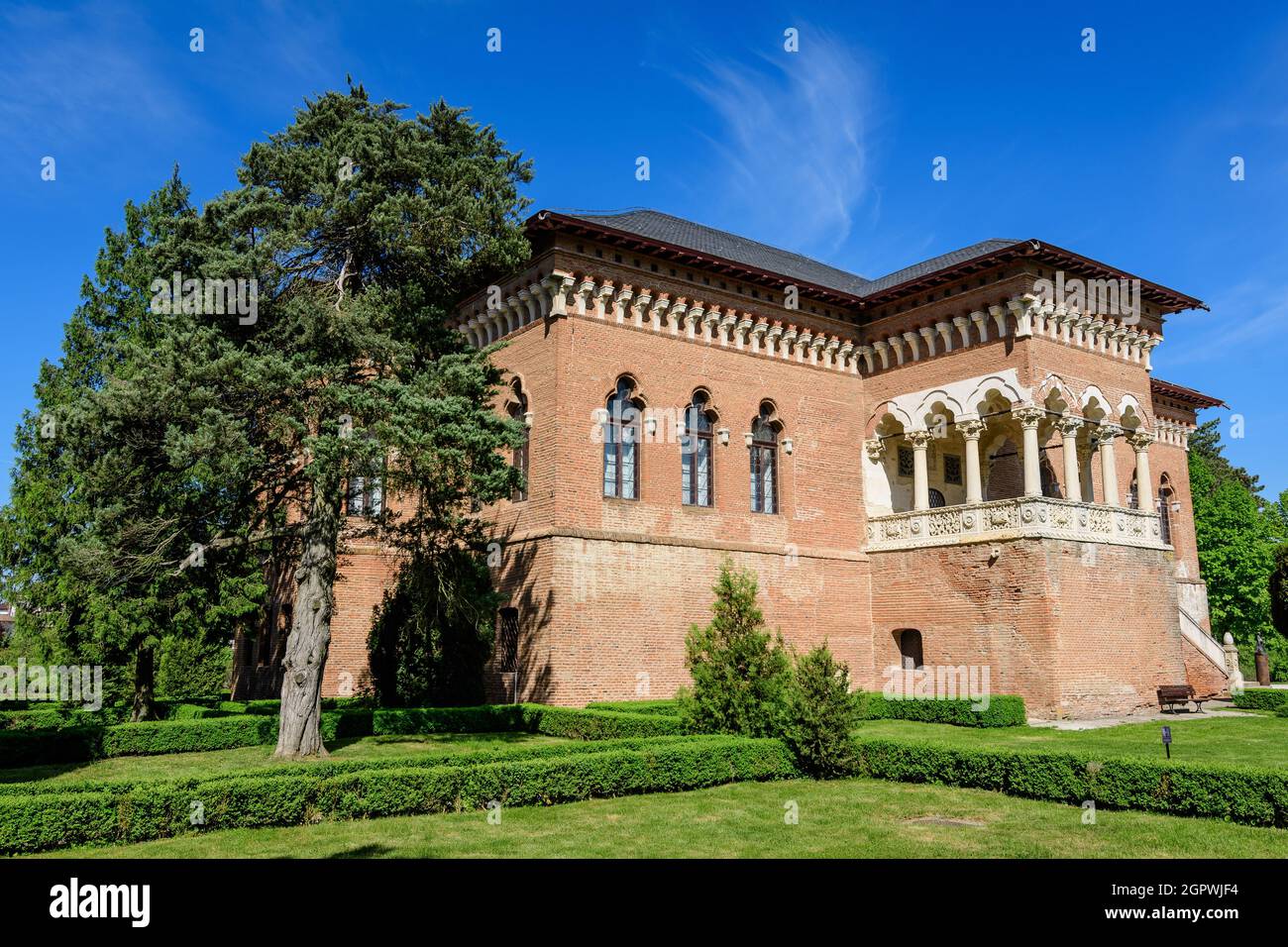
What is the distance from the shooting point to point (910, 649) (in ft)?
79.4

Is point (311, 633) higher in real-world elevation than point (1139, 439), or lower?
lower

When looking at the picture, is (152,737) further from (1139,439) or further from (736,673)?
(1139,439)

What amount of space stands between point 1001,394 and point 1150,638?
6.78 meters

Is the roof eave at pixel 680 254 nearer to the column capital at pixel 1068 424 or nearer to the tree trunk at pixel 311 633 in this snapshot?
the column capital at pixel 1068 424

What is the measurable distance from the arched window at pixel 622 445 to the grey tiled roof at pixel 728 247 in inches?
146

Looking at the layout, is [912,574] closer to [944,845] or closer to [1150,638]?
[1150,638]

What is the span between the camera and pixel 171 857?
881cm

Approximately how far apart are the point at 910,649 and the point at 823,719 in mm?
11541

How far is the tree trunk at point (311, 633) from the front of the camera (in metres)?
15.3

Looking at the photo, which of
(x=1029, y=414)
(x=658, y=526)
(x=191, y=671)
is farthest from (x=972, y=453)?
(x=191, y=671)

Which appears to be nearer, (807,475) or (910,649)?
(910,649)

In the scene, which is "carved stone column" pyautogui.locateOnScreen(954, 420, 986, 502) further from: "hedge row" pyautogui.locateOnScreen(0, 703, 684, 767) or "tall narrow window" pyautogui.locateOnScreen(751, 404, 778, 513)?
"hedge row" pyautogui.locateOnScreen(0, 703, 684, 767)

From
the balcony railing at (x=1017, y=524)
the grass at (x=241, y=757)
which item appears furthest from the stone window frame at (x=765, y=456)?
the grass at (x=241, y=757)
